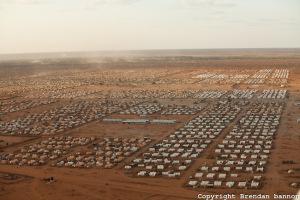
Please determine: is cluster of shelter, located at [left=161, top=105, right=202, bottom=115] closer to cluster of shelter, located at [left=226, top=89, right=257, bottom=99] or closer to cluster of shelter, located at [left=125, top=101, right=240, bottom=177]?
cluster of shelter, located at [left=125, top=101, right=240, bottom=177]

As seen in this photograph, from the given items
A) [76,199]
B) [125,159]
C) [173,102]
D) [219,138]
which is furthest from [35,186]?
[173,102]

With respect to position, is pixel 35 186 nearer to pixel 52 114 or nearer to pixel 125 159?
pixel 125 159

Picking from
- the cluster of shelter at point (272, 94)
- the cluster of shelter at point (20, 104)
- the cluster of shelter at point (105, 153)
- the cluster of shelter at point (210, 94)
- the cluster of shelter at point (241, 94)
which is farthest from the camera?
the cluster of shelter at point (210, 94)

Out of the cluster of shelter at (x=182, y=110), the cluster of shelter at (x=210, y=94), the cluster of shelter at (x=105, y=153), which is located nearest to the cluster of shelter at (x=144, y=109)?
the cluster of shelter at (x=182, y=110)

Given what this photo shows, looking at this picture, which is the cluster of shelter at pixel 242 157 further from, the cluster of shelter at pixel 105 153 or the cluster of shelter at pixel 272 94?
the cluster of shelter at pixel 272 94

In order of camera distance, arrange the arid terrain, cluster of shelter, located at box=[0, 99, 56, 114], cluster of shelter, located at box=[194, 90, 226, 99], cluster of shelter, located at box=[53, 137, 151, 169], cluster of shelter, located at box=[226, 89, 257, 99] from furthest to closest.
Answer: cluster of shelter, located at box=[194, 90, 226, 99], cluster of shelter, located at box=[226, 89, 257, 99], cluster of shelter, located at box=[0, 99, 56, 114], cluster of shelter, located at box=[53, 137, 151, 169], the arid terrain

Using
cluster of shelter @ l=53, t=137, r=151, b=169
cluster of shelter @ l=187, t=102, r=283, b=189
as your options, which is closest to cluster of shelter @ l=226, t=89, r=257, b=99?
cluster of shelter @ l=187, t=102, r=283, b=189
